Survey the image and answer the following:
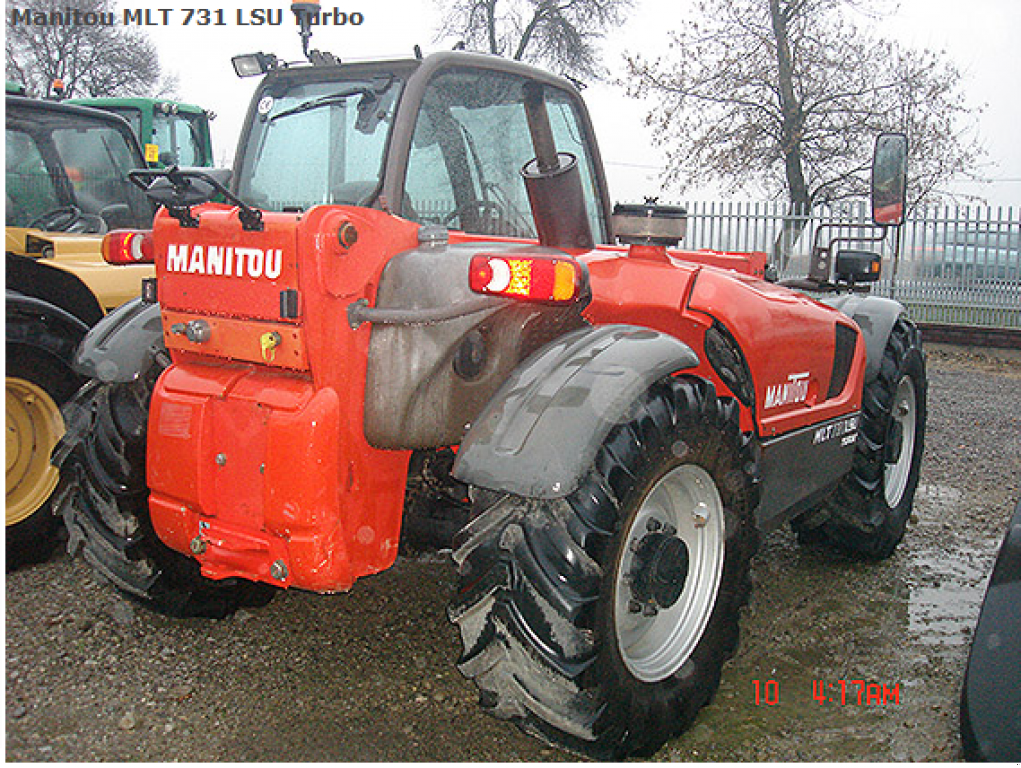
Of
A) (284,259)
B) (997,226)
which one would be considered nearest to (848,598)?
(284,259)

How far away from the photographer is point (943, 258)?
14484 mm

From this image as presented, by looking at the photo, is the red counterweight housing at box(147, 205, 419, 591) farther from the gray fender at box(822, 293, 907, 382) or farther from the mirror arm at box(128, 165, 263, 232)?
the gray fender at box(822, 293, 907, 382)

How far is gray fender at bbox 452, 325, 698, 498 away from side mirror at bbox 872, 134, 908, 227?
194 centimetres

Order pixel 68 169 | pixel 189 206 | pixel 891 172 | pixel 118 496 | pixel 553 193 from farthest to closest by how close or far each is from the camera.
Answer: pixel 68 169, pixel 891 172, pixel 118 496, pixel 553 193, pixel 189 206

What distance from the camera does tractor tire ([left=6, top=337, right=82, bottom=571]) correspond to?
397cm

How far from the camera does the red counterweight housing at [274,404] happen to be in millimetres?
2398

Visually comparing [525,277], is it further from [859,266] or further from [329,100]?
[859,266]

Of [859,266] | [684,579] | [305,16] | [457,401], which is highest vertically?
[305,16]

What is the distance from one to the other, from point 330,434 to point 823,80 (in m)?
20.4

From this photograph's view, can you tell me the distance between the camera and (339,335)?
2.44 meters

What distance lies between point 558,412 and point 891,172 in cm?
243

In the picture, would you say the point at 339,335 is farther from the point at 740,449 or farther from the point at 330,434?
the point at 740,449

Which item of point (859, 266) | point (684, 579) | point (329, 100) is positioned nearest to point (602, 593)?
point (684, 579)
